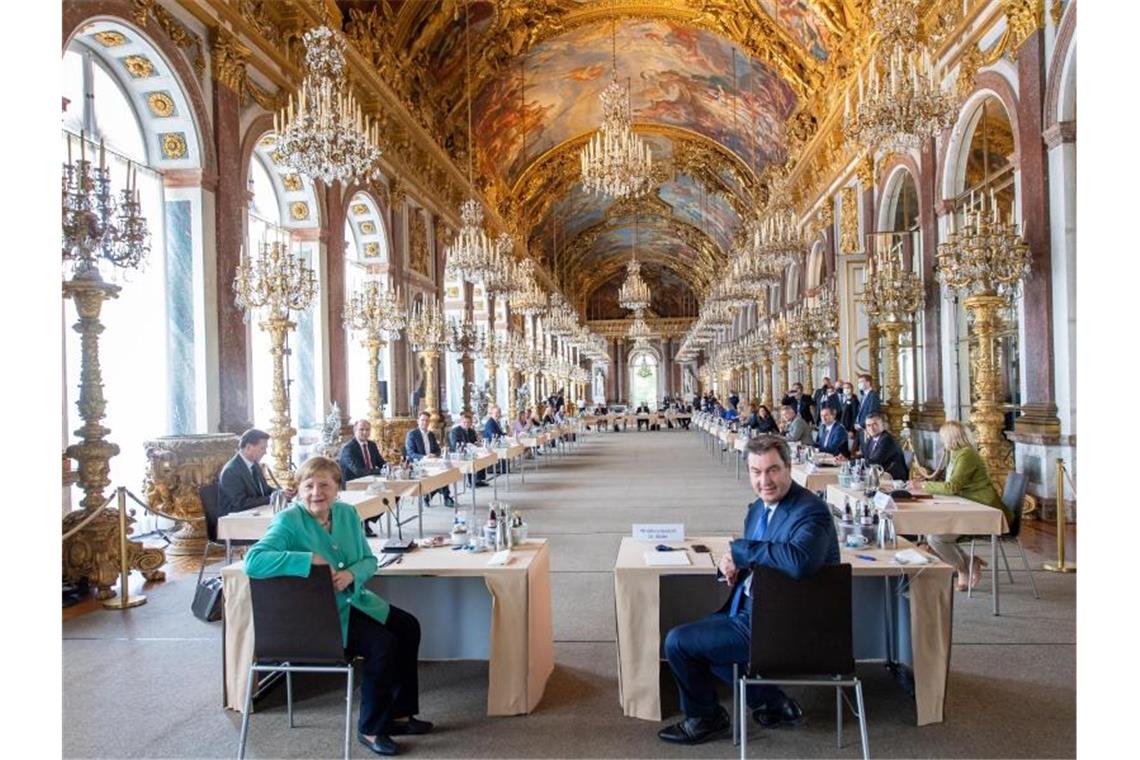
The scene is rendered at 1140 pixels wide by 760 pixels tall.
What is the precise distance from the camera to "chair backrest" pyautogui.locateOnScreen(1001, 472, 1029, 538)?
632 centimetres

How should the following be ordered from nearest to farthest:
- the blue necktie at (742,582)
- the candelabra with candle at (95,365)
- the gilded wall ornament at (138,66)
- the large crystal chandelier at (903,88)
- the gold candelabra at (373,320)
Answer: the blue necktie at (742,582), the candelabra with candle at (95,365), the large crystal chandelier at (903,88), the gilded wall ornament at (138,66), the gold candelabra at (373,320)

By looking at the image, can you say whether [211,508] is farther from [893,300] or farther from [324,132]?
[893,300]

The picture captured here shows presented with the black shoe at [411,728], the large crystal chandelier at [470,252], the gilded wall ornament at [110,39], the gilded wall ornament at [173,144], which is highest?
the gilded wall ornament at [110,39]

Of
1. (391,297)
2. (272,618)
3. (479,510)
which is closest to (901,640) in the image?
(272,618)

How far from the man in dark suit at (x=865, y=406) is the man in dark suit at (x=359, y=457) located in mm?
6771

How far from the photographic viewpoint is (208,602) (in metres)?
5.85

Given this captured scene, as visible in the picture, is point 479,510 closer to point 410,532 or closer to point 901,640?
point 410,532

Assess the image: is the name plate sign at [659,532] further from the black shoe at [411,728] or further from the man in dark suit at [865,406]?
the man in dark suit at [865,406]

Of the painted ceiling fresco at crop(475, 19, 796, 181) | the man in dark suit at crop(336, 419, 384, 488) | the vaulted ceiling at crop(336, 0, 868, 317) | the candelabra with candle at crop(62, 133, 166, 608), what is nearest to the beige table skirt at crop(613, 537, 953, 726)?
the candelabra with candle at crop(62, 133, 166, 608)

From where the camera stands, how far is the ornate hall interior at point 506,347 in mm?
4262

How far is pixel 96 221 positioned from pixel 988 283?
8.56 meters

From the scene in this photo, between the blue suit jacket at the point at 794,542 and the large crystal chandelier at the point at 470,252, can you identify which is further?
the large crystal chandelier at the point at 470,252

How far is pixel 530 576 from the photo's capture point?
432 centimetres

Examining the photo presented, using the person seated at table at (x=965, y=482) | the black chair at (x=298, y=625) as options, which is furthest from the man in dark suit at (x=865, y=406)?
the black chair at (x=298, y=625)
